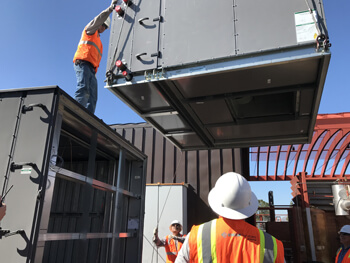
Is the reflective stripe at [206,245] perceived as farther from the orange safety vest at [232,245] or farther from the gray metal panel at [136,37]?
the gray metal panel at [136,37]

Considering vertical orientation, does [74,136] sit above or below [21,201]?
above

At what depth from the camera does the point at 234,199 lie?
189 cm

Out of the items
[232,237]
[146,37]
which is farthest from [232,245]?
[146,37]

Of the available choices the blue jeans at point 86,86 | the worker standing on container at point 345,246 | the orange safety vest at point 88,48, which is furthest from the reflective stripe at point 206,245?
the orange safety vest at point 88,48

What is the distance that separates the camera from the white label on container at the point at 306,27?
9.50ft

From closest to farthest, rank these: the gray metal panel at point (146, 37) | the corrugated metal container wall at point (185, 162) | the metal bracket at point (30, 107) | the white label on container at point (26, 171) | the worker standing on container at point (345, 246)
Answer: the white label on container at point (26, 171)
the metal bracket at point (30, 107)
the gray metal panel at point (146, 37)
the worker standing on container at point (345, 246)
the corrugated metal container wall at point (185, 162)

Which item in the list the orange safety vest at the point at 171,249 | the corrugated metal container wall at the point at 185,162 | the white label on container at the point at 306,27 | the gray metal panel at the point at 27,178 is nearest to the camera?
the gray metal panel at the point at 27,178

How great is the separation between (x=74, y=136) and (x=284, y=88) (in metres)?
3.02

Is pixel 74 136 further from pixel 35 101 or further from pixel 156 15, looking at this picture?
pixel 156 15

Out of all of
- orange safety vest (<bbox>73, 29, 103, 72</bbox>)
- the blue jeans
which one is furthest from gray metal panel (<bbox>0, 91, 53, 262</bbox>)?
orange safety vest (<bbox>73, 29, 103, 72</bbox>)

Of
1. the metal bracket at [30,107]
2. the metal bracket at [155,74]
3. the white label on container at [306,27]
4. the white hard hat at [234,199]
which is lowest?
the white hard hat at [234,199]

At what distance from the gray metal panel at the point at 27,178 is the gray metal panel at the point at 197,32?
4.99 feet

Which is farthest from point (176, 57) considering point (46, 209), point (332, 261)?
point (332, 261)

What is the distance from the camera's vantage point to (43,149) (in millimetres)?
2547
